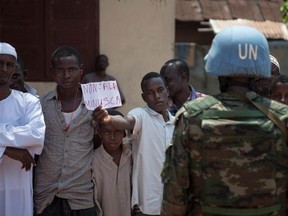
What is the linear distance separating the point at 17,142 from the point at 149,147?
95 cm

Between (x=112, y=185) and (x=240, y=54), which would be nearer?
(x=240, y=54)

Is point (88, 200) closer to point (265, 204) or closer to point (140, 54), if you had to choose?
point (265, 204)

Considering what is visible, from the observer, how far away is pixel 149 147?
4.16 meters

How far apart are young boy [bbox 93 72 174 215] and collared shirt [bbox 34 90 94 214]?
0.33 meters

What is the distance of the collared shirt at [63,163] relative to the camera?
400 cm

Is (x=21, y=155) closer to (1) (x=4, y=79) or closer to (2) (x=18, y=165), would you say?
(2) (x=18, y=165)

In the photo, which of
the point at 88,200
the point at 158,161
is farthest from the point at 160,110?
the point at 88,200

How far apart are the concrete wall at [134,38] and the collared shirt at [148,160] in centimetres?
432

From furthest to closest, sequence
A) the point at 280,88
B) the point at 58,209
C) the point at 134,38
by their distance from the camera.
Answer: the point at 134,38
the point at 280,88
the point at 58,209

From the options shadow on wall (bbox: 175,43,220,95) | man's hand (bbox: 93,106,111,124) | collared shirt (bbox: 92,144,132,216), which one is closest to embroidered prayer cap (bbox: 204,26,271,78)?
man's hand (bbox: 93,106,111,124)

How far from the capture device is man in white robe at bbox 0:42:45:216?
3.79 m

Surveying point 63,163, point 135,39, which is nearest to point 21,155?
point 63,163

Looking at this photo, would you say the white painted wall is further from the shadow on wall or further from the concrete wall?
the shadow on wall

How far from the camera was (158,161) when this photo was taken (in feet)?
13.6
